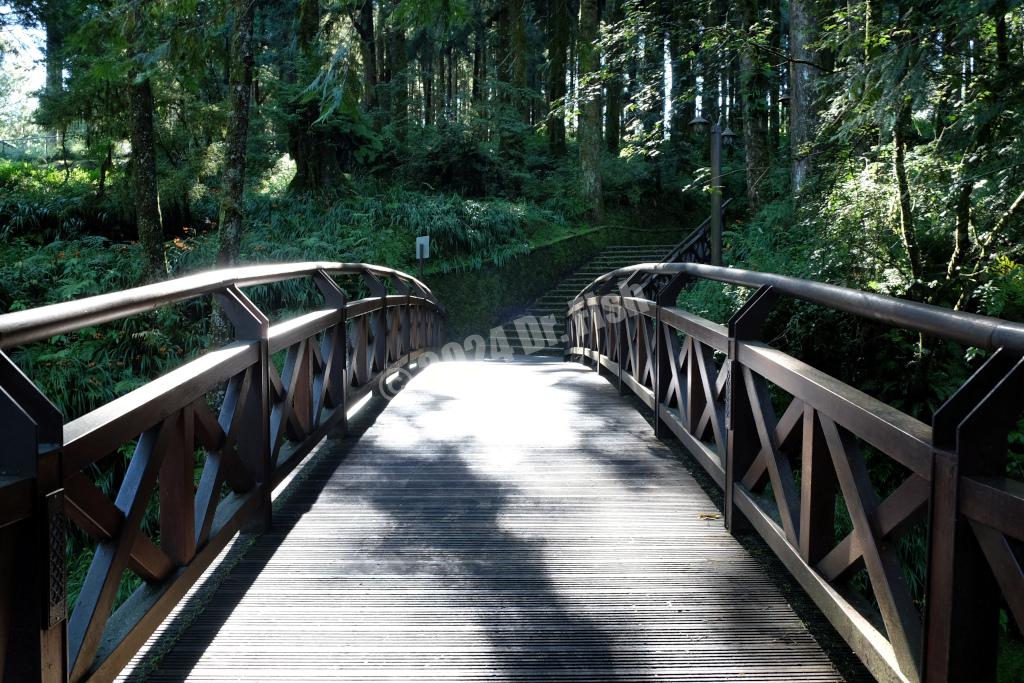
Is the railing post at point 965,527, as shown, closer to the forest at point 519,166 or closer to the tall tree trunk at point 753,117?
the forest at point 519,166

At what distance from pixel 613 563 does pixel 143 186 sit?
37.1ft

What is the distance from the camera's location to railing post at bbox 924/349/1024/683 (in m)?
1.63

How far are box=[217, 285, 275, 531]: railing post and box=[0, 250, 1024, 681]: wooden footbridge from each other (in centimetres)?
1

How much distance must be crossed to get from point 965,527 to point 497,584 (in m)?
1.76

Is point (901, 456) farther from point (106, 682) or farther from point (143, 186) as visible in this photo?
point (143, 186)

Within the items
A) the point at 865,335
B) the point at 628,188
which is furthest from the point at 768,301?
the point at 628,188

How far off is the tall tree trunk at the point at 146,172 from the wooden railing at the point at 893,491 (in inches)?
420

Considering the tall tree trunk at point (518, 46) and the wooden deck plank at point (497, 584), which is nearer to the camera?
the wooden deck plank at point (497, 584)

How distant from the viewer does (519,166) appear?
24125 mm

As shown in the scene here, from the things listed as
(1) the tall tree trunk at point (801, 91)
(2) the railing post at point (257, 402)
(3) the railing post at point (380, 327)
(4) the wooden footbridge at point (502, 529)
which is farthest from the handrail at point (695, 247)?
(2) the railing post at point (257, 402)

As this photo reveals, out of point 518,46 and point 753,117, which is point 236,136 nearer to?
point 753,117

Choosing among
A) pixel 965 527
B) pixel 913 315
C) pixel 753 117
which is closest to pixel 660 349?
pixel 913 315

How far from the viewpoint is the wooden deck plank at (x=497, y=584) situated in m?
2.42

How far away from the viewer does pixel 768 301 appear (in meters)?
3.29
